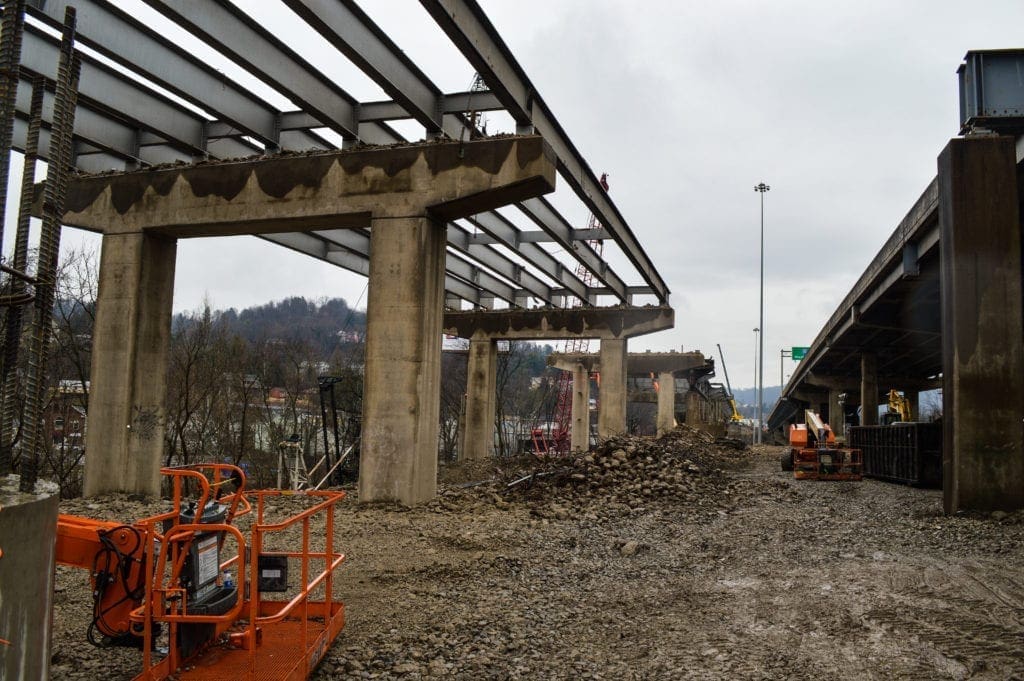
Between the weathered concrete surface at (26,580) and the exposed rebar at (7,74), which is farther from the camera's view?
the exposed rebar at (7,74)

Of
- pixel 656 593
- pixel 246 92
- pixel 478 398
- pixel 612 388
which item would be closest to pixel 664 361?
pixel 612 388

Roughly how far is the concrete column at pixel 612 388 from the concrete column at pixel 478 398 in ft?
15.8

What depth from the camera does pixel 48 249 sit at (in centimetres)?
412

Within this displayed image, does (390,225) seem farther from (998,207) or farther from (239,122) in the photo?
(998,207)

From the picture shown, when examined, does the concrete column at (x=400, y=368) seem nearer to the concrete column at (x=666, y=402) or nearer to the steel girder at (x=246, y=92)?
the steel girder at (x=246, y=92)

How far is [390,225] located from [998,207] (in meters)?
11.1

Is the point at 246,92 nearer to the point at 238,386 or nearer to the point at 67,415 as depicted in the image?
the point at 67,415

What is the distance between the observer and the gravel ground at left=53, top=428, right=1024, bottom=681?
5.90 meters

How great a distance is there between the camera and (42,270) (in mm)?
4078

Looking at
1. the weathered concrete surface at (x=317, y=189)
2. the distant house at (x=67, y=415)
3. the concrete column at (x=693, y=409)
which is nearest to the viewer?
the weathered concrete surface at (x=317, y=189)

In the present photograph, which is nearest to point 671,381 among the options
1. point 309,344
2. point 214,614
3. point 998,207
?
point 309,344

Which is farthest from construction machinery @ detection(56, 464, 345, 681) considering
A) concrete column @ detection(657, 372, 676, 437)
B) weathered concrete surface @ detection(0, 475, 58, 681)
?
concrete column @ detection(657, 372, 676, 437)

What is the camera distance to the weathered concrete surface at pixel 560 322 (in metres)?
30.7

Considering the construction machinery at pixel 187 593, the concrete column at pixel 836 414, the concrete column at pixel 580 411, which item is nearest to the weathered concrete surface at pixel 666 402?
the concrete column at pixel 580 411
